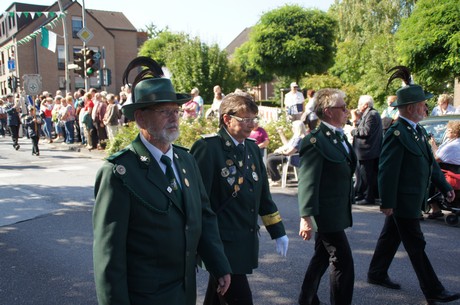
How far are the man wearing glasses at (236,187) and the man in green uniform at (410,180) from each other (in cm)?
140

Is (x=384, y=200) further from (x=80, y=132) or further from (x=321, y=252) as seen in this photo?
(x=80, y=132)

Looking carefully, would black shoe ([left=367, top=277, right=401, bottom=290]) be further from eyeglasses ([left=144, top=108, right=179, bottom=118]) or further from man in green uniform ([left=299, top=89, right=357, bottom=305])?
eyeglasses ([left=144, top=108, right=179, bottom=118])

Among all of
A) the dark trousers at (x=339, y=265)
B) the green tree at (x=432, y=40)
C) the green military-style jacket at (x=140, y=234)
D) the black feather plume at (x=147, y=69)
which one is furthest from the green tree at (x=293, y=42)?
the green military-style jacket at (x=140, y=234)

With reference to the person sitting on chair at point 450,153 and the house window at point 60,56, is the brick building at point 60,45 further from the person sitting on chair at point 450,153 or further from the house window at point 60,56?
the person sitting on chair at point 450,153

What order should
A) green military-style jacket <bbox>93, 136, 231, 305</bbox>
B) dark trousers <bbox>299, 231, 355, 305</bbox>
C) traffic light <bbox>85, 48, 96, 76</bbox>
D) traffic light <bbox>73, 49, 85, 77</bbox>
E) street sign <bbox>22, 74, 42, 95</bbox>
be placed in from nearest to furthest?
green military-style jacket <bbox>93, 136, 231, 305</bbox>, dark trousers <bbox>299, 231, 355, 305</bbox>, traffic light <bbox>85, 48, 96, 76</bbox>, traffic light <bbox>73, 49, 85, 77</bbox>, street sign <bbox>22, 74, 42, 95</bbox>

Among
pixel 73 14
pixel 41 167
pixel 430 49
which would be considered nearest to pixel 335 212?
pixel 430 49

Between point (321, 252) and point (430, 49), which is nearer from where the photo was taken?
point (321, 252)

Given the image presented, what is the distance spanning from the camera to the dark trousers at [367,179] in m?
8.81

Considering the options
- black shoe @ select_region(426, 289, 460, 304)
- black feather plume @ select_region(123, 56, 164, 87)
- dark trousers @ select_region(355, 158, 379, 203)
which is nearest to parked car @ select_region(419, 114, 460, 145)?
dark trousers @ select_region(355, 158, 379, 203)

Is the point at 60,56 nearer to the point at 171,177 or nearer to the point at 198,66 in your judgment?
the point at 198,66

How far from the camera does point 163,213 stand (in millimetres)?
2463

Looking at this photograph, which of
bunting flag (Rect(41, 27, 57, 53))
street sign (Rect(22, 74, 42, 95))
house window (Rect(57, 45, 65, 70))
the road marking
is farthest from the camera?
house window (Rect(57, 45, 65, 70))

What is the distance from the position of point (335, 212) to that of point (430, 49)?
9365mm

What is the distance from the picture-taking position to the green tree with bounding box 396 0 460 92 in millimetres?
11430
